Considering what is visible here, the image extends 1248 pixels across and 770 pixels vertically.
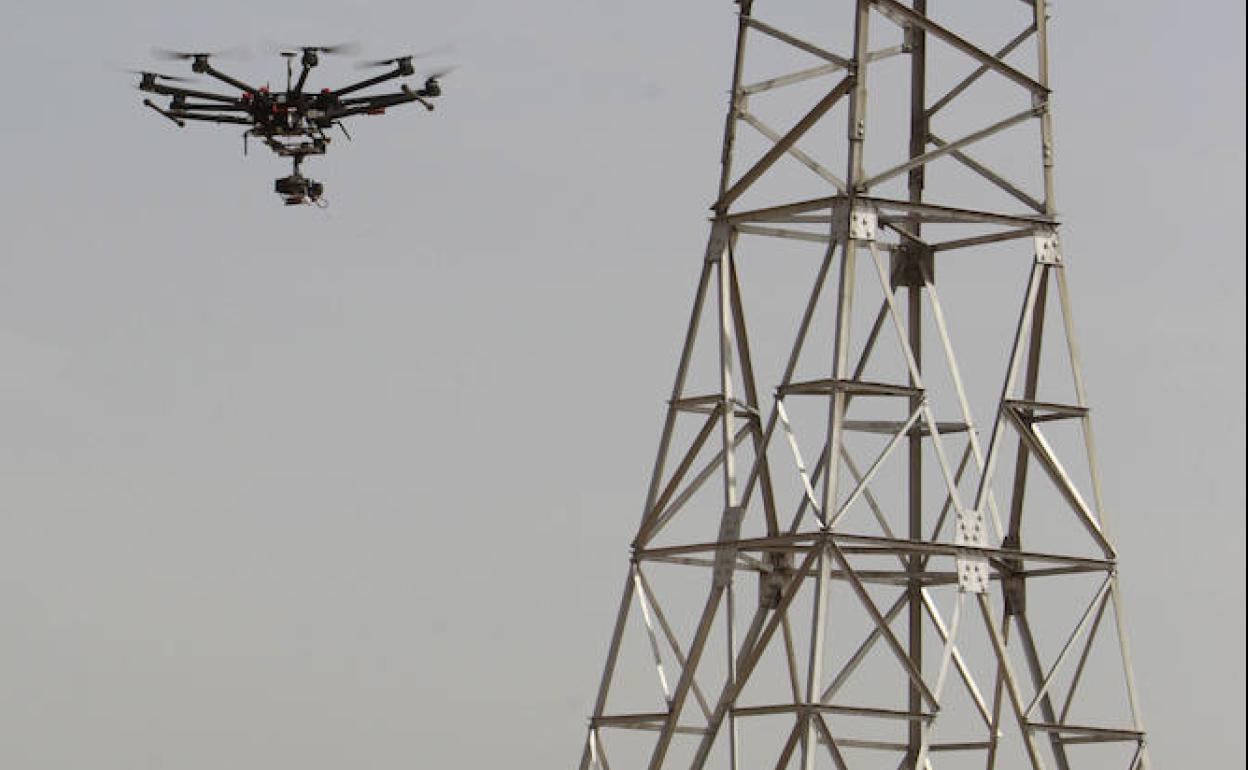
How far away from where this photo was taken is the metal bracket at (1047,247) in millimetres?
51344

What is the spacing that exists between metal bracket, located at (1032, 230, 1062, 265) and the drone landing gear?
22.3m

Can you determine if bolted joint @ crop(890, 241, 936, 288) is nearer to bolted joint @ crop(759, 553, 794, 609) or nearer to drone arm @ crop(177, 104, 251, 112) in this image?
bolted joint @ crop(759, 553, 794, 609)

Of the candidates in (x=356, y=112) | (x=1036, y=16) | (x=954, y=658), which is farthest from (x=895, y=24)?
(x=356, y=112)

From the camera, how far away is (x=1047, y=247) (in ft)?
169

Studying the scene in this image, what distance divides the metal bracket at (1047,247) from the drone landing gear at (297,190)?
22.3m

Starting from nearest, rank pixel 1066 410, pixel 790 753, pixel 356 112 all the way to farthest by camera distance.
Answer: pixel 790 753
pixel 1066 410
pixel 356 112

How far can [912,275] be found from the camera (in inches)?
2109

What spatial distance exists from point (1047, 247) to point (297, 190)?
2255cm

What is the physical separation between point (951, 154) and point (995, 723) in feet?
33.1

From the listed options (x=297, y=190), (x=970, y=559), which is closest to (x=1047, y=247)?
(x=970, y=559)

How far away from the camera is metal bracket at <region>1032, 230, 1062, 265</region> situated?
5134 cm

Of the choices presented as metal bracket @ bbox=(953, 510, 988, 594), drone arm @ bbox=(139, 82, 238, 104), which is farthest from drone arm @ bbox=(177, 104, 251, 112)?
metal bracket @ bbox=(953, 510, 988, 594)

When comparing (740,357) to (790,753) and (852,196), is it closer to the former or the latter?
(852,196)

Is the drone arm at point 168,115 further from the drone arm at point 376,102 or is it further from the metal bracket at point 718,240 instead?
the metal bracket at point 718,240
